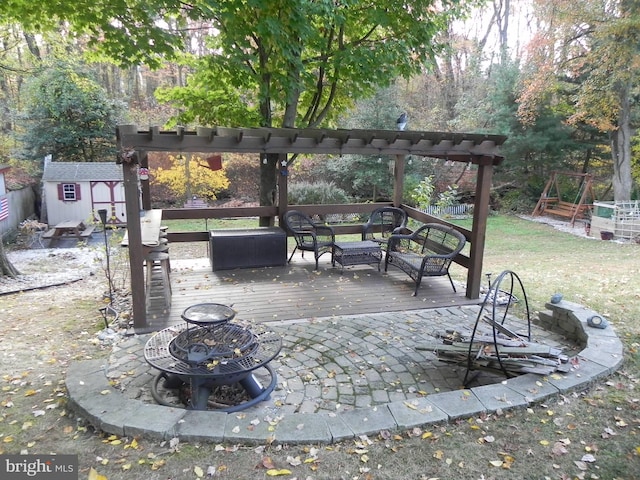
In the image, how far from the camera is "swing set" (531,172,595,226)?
1507 cm

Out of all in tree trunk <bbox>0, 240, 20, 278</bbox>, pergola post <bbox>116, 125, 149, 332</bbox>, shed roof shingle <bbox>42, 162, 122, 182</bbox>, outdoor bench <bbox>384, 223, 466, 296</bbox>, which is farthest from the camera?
shed roof shingle <bbox>42, 162, 122, 182</bbox>

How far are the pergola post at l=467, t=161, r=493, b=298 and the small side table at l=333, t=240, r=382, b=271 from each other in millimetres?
1498

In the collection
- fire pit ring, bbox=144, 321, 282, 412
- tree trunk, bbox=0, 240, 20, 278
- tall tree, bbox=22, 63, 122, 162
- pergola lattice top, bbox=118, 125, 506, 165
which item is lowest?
tree trunk, bbox=0, 240, 20, 278

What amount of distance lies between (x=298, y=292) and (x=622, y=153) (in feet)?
45.2

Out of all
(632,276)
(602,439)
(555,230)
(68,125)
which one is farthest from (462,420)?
(68,125)

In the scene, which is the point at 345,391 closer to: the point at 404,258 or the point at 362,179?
the point at 404,258

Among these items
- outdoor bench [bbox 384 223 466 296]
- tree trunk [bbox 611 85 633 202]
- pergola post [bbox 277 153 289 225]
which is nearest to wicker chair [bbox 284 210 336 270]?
pergola post [bbox 277 153 289 225]

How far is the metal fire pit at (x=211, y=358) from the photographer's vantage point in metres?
3.02

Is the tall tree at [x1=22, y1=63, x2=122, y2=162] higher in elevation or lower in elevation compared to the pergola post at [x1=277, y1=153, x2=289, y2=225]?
higher

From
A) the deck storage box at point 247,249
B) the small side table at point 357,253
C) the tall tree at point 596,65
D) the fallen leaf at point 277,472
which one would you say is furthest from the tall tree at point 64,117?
the fallen leaf at point 277,472

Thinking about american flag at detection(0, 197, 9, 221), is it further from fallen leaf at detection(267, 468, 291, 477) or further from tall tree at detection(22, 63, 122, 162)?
fallen leaf at detection(267, 468, 291, 477)

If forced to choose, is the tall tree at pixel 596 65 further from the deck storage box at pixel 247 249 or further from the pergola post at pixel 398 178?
the deck storage box at pixel 247 249

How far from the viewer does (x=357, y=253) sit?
6.62 metres

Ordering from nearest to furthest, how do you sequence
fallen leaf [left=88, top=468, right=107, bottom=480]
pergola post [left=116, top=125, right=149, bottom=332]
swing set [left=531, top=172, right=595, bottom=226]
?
1. fallen leaf [left=88, top=468, right=107, bottom=480]
2. pergola post [left=116, top=125, right=149, bottom=332]
3. swing set [left=531, top=172, right=595, bottom=226]
